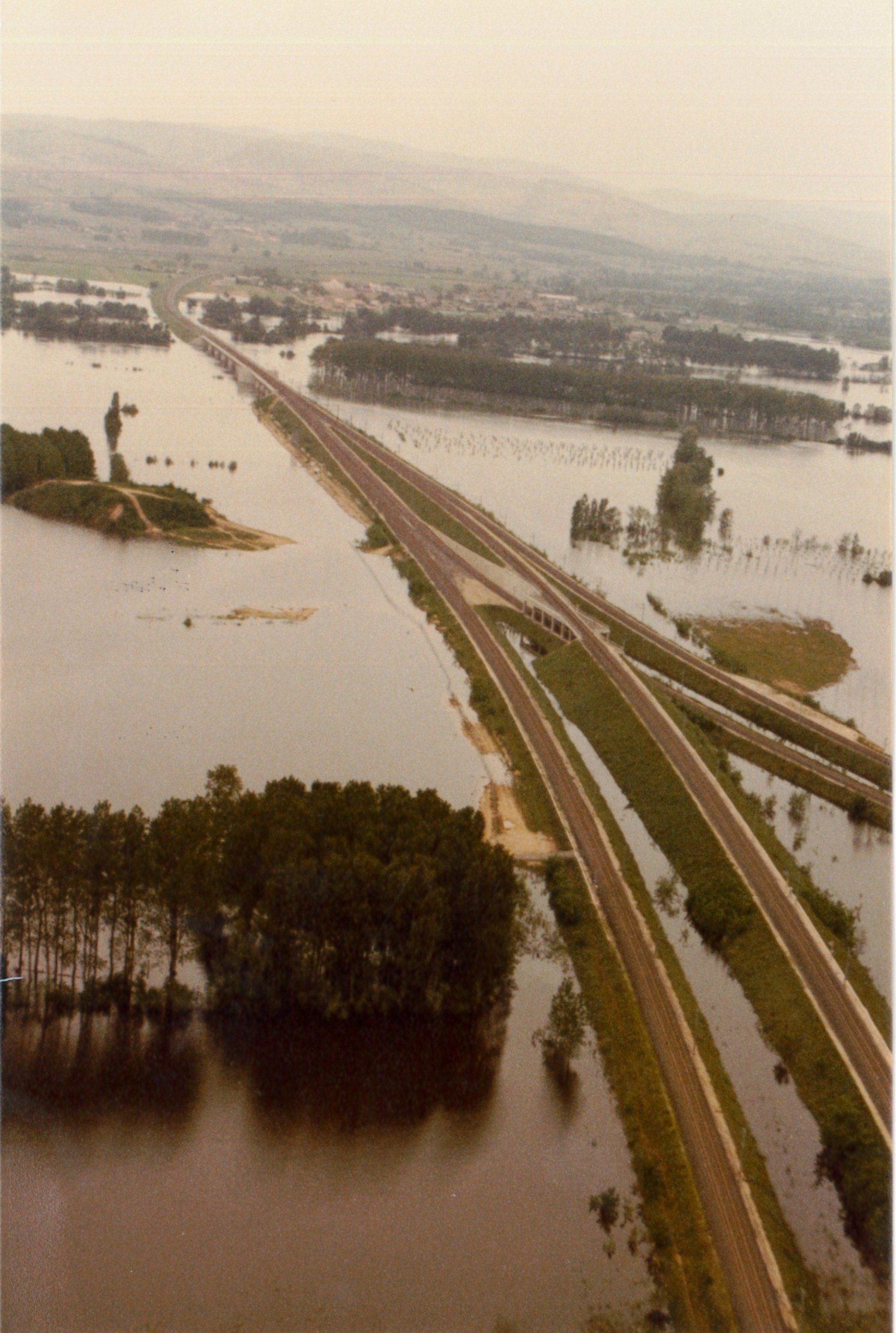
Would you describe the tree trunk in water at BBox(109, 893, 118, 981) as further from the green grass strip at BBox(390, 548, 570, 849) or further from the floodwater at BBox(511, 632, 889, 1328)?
the floodwater at BBox(511, 632, 889, 1328)

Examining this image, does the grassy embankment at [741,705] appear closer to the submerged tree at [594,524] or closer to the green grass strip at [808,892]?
the green grass strip at [808,892]

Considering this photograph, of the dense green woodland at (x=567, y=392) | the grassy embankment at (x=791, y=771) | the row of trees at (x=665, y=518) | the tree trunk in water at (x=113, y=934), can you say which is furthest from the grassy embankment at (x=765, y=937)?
the dense green woodland at (x=567, y=392)

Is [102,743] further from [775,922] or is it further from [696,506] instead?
[696,506]

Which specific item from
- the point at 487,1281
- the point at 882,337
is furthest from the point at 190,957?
the point at 882,337

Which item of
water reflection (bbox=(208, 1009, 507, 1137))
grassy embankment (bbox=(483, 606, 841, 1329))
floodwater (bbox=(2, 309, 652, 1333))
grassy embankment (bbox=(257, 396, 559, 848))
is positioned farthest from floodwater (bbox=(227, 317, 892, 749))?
water reflection (bbox=(208, 1009, 507, 1137))

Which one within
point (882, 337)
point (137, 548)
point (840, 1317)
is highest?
point (882, 337)

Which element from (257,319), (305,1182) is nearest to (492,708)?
(305,1182)
